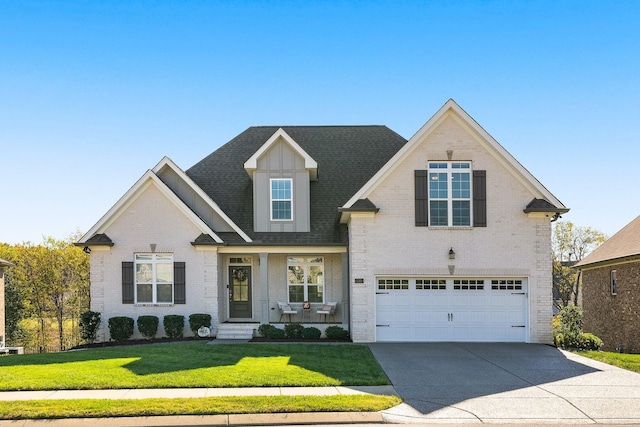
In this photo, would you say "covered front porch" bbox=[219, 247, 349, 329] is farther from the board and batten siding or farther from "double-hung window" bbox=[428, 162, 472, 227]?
"double-hung window" bbox=[428, 162, 472, 227]

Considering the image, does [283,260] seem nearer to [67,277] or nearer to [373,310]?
[373,310]

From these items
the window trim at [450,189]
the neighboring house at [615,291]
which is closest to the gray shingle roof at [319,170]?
the window trim at [450,189]

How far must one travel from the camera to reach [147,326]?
19141 millimetres

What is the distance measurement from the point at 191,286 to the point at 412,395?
11107 mm

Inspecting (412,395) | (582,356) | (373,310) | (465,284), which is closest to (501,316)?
(465,284)

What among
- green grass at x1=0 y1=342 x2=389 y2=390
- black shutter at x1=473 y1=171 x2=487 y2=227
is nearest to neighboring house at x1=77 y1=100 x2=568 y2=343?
black shutter at x1=473 y1=171 x2=487 y2=227

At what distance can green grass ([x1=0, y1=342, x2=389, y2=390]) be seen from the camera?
37.6ft

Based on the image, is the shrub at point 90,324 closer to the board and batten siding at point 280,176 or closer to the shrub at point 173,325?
the shrub at point 173,325

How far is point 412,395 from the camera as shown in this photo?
1062cm

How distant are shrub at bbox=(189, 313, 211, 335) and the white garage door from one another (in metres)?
5.91

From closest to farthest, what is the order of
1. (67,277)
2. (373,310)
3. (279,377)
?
(279,377), (373,310), (67,277)

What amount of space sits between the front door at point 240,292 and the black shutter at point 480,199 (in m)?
8.83

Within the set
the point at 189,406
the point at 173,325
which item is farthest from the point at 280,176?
the point at 189,406

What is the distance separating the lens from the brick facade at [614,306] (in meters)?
24.3
